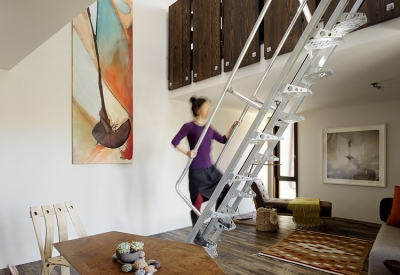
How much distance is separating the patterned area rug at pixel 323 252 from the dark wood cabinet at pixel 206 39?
99.8 inches

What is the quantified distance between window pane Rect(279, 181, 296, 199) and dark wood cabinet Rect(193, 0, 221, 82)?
3783 millimetres

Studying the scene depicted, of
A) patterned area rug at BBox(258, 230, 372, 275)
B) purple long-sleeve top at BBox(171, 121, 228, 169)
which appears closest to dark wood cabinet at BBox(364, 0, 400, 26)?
purple long-sleeve top at BBox(171, 121, 228, 169)

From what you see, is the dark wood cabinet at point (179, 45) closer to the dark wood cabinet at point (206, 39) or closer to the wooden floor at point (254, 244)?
the dark wood cabinet at point (206, 39)

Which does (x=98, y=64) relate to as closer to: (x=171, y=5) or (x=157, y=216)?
(x=171, y=5)

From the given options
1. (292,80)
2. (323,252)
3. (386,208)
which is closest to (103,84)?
(292,80)

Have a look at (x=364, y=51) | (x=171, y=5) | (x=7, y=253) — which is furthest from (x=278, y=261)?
(x=171, y=5)

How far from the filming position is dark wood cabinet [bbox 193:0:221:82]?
4.02 meters

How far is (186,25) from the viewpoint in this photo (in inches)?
180

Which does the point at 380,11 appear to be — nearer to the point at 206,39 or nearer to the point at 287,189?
the point at 206,39

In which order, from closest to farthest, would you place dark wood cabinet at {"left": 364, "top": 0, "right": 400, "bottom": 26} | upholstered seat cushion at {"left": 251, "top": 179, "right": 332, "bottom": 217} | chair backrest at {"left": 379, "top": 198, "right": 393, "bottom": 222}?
dark wood cabinet at {"left": 364, "top": 0, "right": 400, "bottom": 26} < chair backrest at {"left": 379, "top": 198, "right": 393, "bottom": 222} < upholstered seat cushion at {"left": 251, "top": 179, "right": 332, "bottom": 217}

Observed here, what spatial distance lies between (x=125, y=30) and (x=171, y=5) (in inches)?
43.4

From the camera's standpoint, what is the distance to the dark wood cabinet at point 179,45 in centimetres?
453

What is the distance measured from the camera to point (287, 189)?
6742 mm

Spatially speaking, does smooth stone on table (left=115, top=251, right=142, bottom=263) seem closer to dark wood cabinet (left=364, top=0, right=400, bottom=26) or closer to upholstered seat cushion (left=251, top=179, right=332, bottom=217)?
dark wood cabinet (left=364, top=0, right=400, bottom=26)
